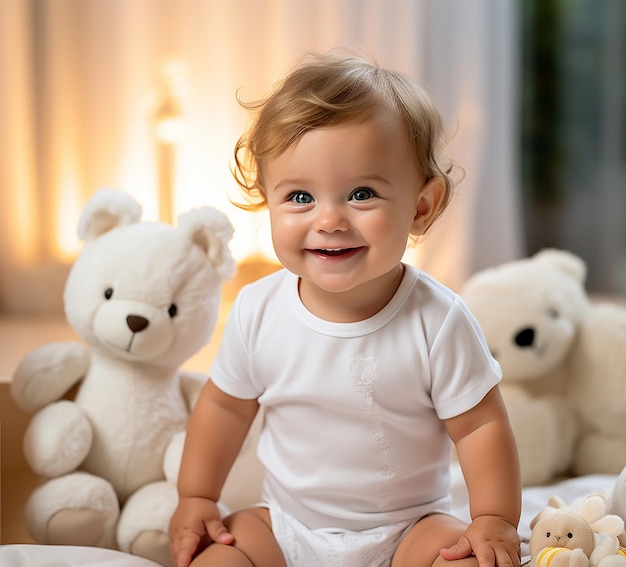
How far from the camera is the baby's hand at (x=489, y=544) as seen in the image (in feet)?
3.02

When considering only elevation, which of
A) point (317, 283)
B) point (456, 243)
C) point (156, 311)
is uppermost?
point (317, 283)

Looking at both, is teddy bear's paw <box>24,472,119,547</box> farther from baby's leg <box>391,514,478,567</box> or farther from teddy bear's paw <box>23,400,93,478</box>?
baby's leg <box>391,514,478,567</box>

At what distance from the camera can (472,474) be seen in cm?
99

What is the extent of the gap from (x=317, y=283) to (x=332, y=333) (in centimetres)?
8

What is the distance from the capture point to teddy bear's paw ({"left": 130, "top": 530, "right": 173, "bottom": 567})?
116cm

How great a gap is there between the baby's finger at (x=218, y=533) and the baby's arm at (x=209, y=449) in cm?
1

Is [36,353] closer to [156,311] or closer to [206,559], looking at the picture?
[156,311]

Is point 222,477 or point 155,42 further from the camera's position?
point 155,42

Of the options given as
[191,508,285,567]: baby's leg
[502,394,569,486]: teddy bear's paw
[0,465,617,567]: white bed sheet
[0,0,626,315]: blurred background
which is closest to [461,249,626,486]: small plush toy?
[502,394,569,486]: teddy bear's paw

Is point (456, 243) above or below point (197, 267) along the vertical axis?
below

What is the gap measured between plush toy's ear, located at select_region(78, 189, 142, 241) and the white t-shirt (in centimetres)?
31

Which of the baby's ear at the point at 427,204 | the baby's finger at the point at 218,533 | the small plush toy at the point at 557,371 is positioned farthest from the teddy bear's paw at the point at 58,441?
the small plush toy at the point at 557,371

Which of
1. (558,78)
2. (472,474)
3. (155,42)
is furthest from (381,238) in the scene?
(558,78)

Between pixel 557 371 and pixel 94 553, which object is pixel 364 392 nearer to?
pixel 94 553
